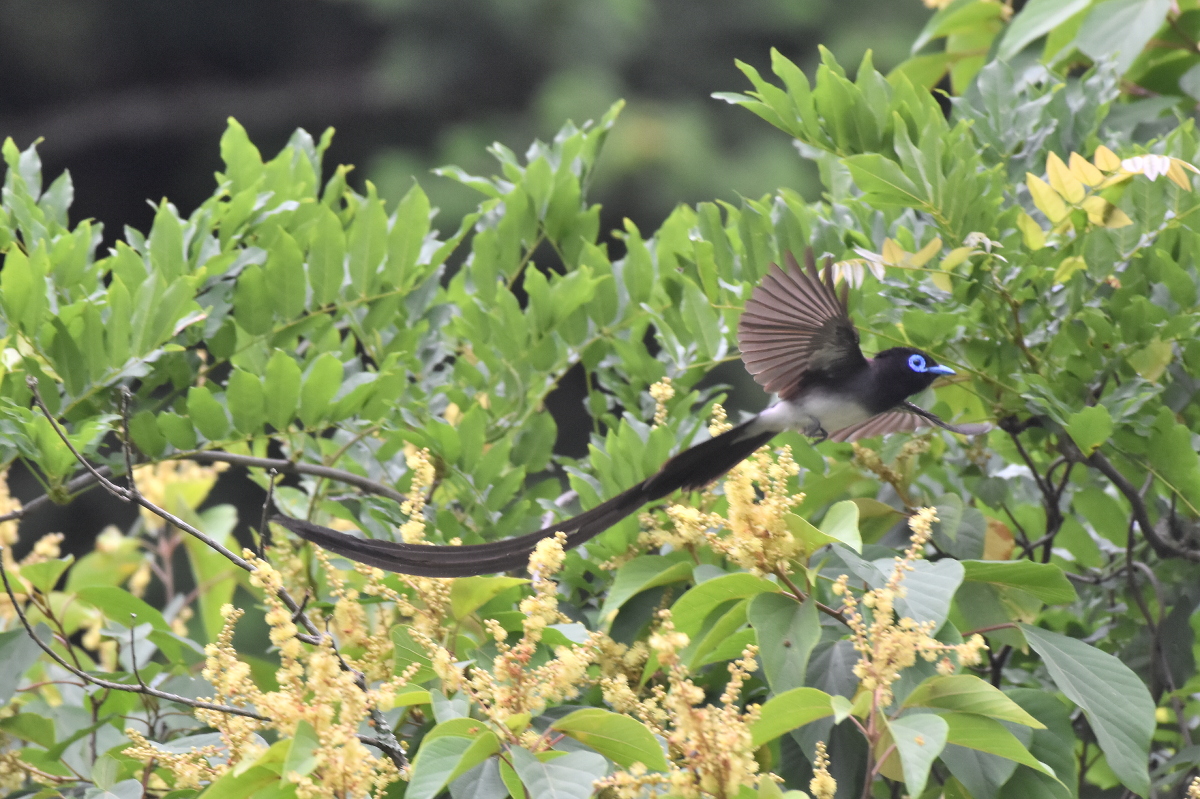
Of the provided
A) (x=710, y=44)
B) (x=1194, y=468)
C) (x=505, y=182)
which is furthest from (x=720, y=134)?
(x=1194, y=468)

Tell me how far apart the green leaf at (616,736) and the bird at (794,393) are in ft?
0.60

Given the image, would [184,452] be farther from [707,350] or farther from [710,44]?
[710,44]

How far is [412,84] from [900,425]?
21.7 feet

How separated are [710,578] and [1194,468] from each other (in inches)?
18.7

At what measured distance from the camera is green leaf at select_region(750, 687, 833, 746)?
813mm

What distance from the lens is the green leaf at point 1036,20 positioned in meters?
1.48

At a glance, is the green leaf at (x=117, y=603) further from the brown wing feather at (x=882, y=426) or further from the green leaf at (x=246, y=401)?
the brown wing feather at (x=882, y=426)

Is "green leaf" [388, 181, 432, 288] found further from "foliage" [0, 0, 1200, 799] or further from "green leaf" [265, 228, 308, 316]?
"green leaf" [265, 228, 308, 316]

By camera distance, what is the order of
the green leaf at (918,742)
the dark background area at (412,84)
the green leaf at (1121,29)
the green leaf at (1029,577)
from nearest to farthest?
the green leaf at (918,742) → the green leaf at (1029,577) → the green leaf at (1121,29) → the dark background area at (412,84)

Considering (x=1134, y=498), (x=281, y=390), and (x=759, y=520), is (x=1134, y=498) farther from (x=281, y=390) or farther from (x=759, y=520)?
(x=281, y=390)

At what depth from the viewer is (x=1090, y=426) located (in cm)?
104

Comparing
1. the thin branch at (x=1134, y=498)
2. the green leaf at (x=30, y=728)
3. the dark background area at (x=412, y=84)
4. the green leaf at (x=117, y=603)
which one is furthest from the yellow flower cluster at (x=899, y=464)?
the dark background area at (x=412, y=84)

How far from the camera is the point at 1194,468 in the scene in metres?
1.07

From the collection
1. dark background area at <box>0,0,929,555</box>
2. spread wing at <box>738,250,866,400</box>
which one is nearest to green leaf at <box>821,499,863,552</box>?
spread wing at <box>738,250,866,400</box>
